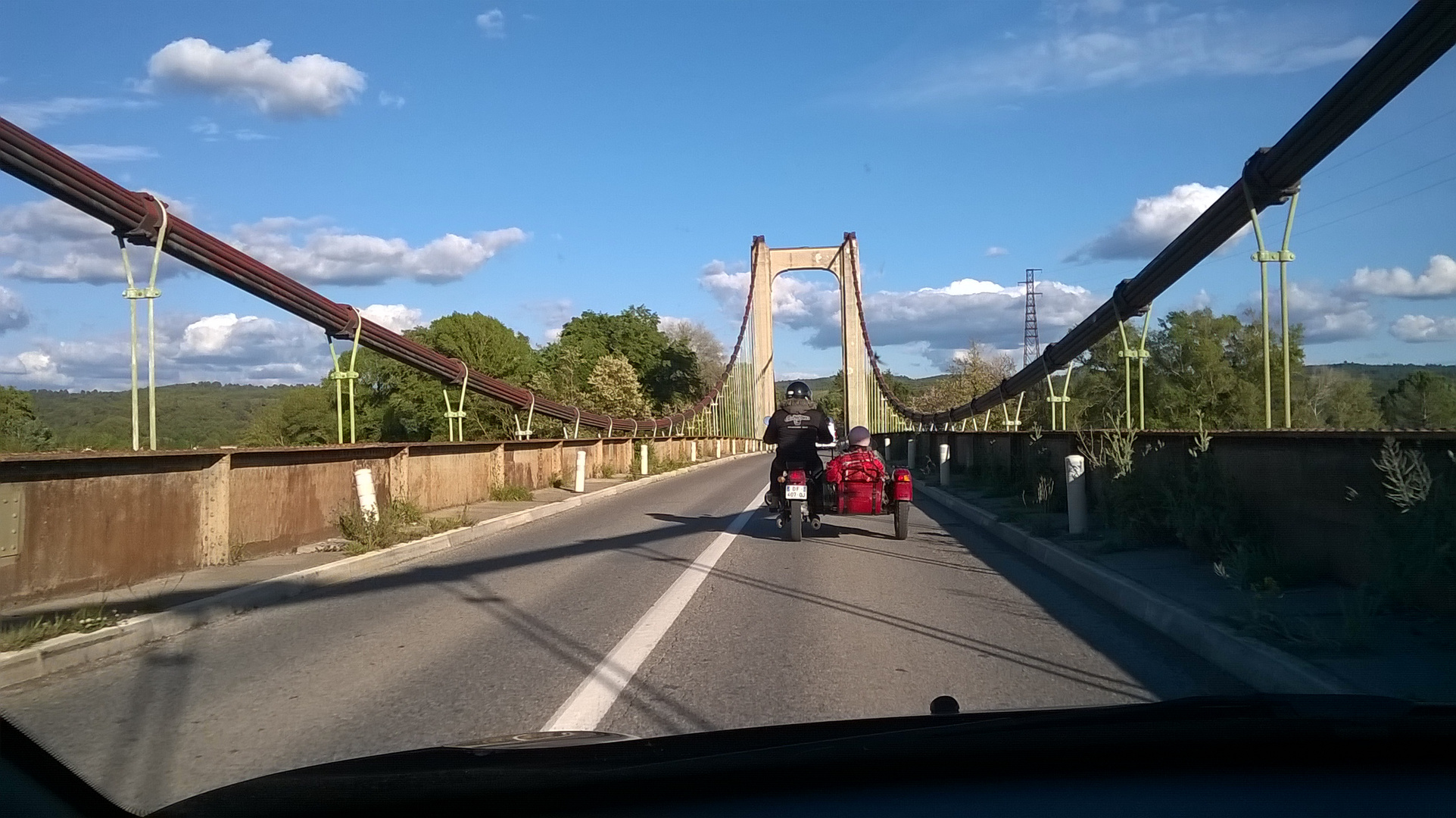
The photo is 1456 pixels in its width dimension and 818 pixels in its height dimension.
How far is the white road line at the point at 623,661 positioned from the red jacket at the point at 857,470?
2769 mm

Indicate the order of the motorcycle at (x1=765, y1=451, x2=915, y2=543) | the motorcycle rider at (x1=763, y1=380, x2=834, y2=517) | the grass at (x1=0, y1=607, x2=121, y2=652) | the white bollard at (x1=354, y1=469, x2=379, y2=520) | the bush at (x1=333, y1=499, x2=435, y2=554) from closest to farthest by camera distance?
the grass at (x1=0, y1=607, x2=121, y2=652) < the bush at (x1=333, y1=499, x2=435, y2=554) < the white bollard at (x1=354, y1=469, x2=379, y2=520) < the motorcycle at (x1=765, y1=451, x2=915, y2=543) < the motorcycle rider at (x1=763, y1=380, x2=834, y2=517)

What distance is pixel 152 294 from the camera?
1223cm

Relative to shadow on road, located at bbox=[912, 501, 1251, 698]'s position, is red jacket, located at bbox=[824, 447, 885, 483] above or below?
above

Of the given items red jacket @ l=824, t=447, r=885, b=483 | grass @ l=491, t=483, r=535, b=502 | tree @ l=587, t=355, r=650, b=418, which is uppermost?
tree @ l=587, t=355, r=650, b=418

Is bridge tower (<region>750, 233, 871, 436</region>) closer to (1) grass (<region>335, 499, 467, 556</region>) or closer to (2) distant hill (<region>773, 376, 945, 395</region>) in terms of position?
(2) distant hill (<region>773, 376, 945, 395</region>)

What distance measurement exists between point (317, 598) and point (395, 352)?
1662 centimetres

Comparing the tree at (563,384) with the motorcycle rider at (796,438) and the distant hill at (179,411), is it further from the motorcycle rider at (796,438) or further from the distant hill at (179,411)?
the motorcycle rider at (796,438)

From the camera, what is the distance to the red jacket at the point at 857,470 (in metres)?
14.0

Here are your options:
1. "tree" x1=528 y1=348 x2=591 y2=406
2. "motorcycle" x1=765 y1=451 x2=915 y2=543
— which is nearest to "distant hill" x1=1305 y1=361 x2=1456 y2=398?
"motorcycle" x1=765 y1=451 x2=915 y2=543

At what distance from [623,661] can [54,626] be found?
3795mm

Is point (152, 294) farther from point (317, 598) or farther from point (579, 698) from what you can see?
point (579, 698)

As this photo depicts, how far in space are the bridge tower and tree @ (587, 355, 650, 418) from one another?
1751cm

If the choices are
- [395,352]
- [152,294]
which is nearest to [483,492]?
[395,352]

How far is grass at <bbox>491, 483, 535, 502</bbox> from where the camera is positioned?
2106cm
